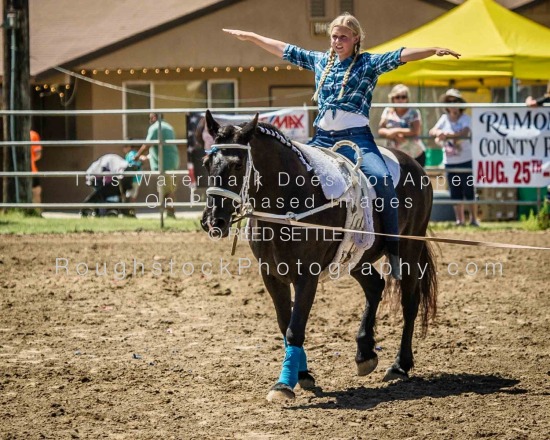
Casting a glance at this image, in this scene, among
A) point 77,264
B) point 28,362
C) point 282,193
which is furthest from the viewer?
point 77,264

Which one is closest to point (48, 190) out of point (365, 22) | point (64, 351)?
point (365, 22)

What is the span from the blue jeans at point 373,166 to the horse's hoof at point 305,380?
1196 mm

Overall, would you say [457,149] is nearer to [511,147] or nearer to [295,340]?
[511,147]

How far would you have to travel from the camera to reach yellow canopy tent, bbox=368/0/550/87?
15.7 meters

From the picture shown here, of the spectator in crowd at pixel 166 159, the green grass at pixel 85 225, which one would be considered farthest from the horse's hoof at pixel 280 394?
the spectator in crowd at pixel 166 159

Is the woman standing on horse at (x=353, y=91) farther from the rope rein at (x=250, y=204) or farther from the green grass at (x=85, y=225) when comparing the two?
Result: the green grass at (x=85, y=225)

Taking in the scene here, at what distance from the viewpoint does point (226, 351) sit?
312 inches

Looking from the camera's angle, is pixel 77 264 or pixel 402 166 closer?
pixel 402 166

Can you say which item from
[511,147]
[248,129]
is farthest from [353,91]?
[511,147]

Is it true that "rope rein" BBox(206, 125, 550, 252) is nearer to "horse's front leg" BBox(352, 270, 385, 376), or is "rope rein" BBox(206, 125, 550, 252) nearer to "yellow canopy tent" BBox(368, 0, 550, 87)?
"horse's front leg" BBox(352, 270, 385, 376)

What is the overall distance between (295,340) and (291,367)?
179 millimetres

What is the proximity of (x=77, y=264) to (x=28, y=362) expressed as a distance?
13.2 ft

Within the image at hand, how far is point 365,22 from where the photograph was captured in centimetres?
2162

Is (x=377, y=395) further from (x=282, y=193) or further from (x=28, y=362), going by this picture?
(x=28, y=362)
